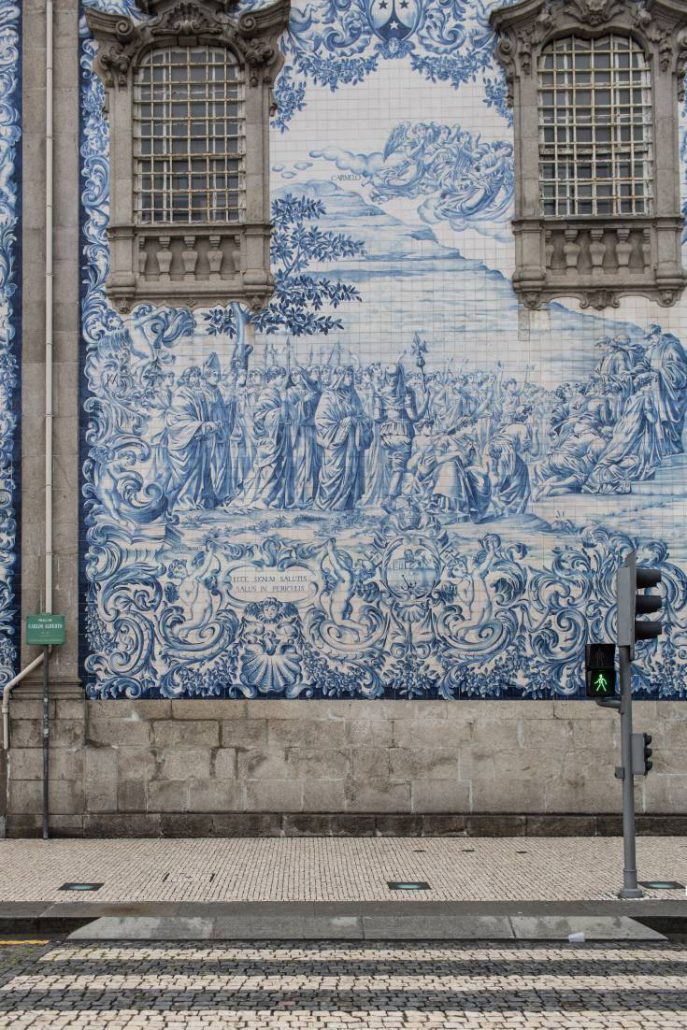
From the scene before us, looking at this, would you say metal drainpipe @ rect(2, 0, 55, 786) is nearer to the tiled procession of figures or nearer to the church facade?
the church facade

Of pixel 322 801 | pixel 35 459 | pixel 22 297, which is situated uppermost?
pixel 22 297

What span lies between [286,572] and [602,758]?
4008 millimetres

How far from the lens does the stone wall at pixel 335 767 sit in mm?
13789

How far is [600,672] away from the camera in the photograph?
36.6 ft

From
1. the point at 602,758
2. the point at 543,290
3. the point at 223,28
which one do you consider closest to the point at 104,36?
the point at 223,28

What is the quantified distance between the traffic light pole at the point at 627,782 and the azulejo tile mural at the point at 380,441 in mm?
2765

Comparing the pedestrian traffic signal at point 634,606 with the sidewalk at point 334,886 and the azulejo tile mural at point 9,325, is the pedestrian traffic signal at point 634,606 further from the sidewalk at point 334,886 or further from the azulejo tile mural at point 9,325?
the azulejo tile mural at point 9,325

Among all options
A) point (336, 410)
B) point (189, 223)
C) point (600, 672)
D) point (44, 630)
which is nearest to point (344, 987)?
point (600, 672)

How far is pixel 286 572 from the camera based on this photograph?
46.0 ft

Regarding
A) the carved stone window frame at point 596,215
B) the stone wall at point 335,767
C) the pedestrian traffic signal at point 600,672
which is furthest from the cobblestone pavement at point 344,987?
the carved stone window frame at point 596,215

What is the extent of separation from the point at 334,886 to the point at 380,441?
507 cm

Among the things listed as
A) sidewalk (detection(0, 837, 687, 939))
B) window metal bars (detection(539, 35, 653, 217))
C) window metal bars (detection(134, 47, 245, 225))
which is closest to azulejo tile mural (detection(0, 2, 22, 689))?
window metal bars (detection(134, 47, 245, 225))

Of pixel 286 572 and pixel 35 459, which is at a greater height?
pixel 35 459

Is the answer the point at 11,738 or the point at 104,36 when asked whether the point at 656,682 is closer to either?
the point at 11,738
